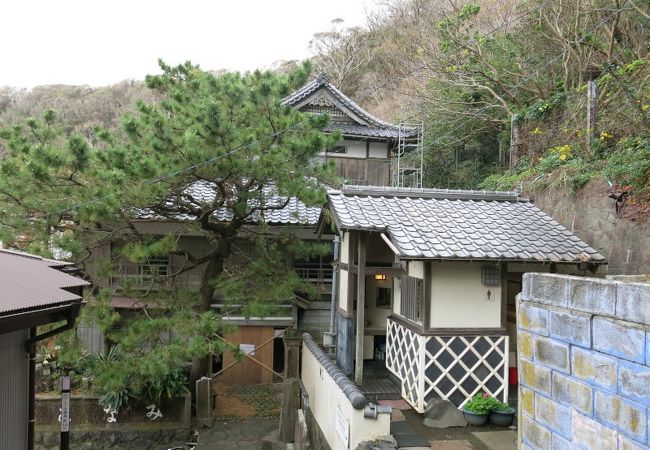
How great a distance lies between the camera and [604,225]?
10.6m

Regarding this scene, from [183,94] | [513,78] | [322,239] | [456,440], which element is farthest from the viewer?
[513,78]

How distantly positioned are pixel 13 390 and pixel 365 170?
16.4 meters

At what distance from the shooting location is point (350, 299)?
36.4 ft

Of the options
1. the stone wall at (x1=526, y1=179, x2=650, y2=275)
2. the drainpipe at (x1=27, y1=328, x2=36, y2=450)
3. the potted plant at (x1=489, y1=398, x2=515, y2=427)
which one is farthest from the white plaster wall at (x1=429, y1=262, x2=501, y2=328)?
the drainpipe at (x1=27, y1=328, x2=36, y2=450)

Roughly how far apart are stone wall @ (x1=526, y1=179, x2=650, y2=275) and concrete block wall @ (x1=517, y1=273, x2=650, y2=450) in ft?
24.1

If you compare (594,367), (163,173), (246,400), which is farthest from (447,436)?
(246,400)

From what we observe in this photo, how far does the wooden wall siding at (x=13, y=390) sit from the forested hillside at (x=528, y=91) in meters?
11.4

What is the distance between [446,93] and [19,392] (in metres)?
19.4

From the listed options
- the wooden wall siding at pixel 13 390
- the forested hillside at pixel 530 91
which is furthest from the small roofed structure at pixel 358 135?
the wooden wall siding at pixel 13 390

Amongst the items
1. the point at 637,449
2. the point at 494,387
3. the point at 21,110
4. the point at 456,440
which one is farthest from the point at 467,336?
the point at 21,110

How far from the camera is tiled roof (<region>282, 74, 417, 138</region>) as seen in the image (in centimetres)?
1933

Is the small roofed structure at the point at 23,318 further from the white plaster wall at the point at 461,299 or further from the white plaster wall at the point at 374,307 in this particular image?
the white plaster wall at the point at 374,307

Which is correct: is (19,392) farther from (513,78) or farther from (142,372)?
(513,78)

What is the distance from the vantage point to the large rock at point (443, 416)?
319 inches
